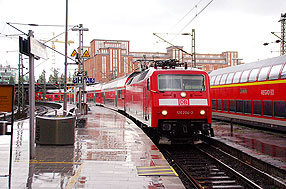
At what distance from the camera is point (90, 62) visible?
140 m

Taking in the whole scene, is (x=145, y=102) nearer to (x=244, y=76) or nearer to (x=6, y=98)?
(x=244, y=76)

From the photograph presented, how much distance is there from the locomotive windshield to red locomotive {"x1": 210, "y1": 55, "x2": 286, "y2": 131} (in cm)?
447

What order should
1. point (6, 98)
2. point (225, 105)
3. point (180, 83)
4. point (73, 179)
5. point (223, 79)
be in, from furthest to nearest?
point (223, 79), point (225, 105), point (180, 83), point (73, 179), point (6, 98)

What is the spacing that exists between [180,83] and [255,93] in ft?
21.4

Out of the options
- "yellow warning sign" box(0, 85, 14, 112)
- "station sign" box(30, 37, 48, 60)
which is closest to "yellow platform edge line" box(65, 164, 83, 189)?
"yellow warning sign" box(0, 85, 14, 112)

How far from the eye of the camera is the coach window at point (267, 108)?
15921 mm

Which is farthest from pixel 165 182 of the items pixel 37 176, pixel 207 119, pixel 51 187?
pixel 207 119

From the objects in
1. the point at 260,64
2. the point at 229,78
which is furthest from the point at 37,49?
the point at 229,78

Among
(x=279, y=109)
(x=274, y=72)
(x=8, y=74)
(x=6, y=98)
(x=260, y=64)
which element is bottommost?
(x=279, y=109)

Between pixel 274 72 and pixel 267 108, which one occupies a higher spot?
pixel 274 72

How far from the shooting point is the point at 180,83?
1288 cm

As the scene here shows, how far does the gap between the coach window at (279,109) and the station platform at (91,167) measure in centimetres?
683

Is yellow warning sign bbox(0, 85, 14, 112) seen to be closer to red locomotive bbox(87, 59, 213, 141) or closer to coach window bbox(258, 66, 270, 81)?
red locomotive bbox(87, 59, 213, 141)

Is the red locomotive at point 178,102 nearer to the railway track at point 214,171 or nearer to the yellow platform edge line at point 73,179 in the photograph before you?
the railway track at point 214,171
